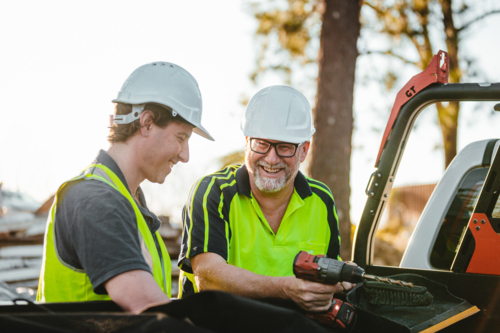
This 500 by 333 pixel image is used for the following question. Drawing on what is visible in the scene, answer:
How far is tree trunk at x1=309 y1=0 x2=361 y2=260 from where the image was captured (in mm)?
5809

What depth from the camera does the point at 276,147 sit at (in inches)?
112

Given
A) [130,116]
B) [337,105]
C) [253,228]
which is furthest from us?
[337,105]

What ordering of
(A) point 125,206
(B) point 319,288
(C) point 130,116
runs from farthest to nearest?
(B) point 319,288 → (C) point 130,116 → (A) point 125,206

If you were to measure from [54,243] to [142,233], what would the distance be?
0.34m

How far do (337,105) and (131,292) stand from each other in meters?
5.00

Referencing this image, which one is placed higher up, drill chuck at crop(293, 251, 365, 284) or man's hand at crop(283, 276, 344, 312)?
drill chuck at crop(293, 251, 365, 284)

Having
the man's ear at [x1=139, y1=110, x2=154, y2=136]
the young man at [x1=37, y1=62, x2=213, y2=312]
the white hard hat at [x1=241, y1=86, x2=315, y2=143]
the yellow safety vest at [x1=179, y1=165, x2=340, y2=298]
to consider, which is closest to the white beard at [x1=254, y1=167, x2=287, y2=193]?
the yellow safety vest at [x1=179, y1=165, x2=340, y2=298]

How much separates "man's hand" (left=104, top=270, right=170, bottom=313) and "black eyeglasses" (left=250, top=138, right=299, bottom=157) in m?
1.54

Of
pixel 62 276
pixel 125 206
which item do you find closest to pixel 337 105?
pixel 125 206

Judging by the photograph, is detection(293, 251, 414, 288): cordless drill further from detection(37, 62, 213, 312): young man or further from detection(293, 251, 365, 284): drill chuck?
detection(37, 62, 213, 312): young man

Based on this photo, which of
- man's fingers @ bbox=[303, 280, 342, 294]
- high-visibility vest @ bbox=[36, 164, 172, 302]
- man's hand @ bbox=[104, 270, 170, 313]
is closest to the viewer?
man's hand @ bbox=[104, 270, 170, 313]

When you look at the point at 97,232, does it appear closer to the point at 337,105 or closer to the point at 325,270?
the point at 325,270

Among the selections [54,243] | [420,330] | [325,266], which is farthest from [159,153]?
[420,330]

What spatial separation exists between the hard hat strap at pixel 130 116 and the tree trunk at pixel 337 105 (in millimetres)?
4147
